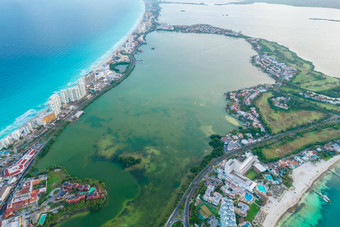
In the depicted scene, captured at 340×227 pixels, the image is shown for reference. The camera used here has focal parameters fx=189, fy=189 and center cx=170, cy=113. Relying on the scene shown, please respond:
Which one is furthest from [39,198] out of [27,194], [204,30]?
[204,30]

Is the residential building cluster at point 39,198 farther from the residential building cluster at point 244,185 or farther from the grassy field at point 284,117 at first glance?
the grassy field at point 284,117

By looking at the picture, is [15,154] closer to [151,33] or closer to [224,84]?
[224,84]

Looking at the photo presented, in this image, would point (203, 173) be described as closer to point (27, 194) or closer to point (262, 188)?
point (262, 188)

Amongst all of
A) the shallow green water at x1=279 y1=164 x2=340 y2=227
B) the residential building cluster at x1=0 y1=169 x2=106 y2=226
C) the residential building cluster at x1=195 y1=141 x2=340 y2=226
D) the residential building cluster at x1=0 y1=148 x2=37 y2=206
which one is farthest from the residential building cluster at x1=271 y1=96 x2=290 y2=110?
the residential building cluster at x1=0 y1=148 x2=37 y2=206

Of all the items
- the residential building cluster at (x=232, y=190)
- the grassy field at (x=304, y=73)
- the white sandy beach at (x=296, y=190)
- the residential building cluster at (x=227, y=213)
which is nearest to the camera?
the residential building cluster at (x=227, y=213)

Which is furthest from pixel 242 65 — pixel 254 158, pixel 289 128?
pixel 254 158

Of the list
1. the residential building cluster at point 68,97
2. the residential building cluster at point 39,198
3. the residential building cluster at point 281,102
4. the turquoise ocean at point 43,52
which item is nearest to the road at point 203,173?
the residential building cluster at point 281,102

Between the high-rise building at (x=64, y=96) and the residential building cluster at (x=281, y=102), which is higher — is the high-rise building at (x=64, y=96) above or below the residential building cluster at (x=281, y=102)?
above
